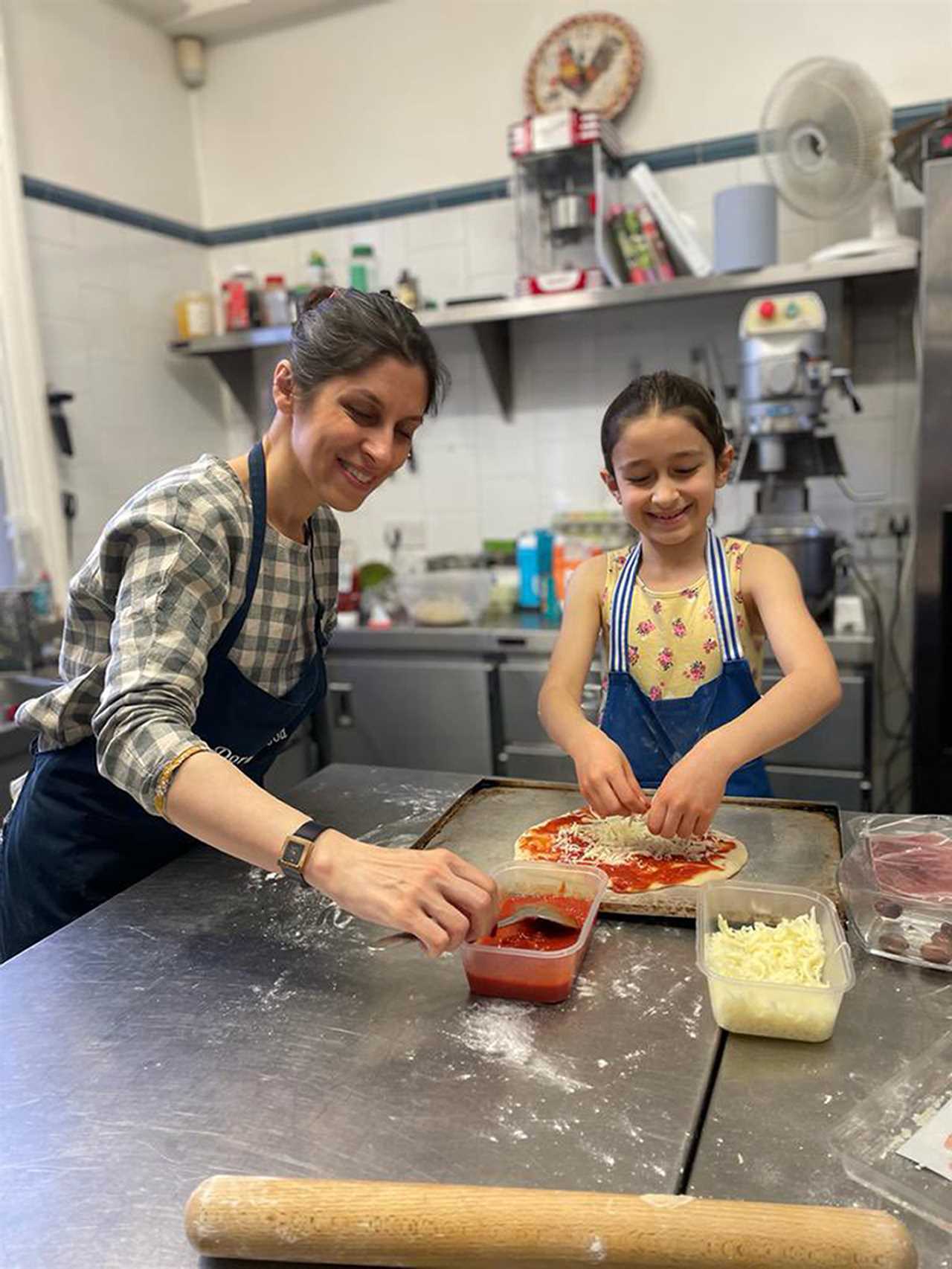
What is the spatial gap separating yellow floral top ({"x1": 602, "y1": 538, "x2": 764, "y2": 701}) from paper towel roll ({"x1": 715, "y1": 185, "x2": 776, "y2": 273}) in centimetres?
144

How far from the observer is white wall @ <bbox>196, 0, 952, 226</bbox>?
9.66 ft

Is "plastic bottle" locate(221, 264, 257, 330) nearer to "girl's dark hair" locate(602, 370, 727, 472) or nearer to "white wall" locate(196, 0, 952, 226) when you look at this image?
"white wall" locate(196, 0, 952, 226)

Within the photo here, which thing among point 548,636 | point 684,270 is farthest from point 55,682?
point 684,270

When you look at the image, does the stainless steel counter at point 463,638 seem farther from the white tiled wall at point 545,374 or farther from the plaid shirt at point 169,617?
the plaid shirt at point 169,617

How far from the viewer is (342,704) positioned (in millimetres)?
3314

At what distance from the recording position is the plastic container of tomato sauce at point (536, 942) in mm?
1023

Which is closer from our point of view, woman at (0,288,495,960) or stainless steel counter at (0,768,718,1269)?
stainless steel counter at (0,768,718,1269)

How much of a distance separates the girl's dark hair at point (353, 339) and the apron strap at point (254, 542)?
0.13m

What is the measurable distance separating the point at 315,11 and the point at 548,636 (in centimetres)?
260

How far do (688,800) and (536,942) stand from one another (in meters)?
0.30

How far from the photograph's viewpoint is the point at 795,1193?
0.75m

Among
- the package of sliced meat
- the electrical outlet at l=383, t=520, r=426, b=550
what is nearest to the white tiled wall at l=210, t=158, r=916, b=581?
the electrical outlet at l=383, t=520, r=426, b=550

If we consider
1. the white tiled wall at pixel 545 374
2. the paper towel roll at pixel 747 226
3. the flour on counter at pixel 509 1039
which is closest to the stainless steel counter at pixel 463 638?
the white tiled wall at pixel 545 374

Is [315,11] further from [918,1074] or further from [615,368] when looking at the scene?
[918,1074]
